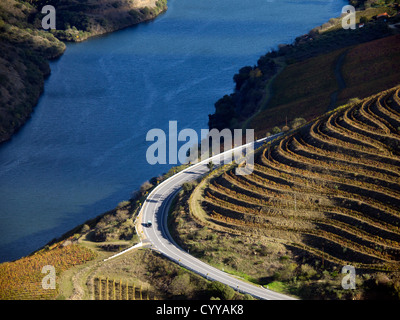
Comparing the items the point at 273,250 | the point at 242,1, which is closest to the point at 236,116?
the point at 273,250

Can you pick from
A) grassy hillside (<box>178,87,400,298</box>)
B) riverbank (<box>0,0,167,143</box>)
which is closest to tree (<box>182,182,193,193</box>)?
grassy hillside (<box>178,87,400,298</box>)

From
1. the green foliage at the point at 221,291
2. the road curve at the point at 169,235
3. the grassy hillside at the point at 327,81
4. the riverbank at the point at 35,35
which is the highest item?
the riverbank at the point at 35,35

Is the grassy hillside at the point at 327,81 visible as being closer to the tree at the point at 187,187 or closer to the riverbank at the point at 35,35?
the tree at the point at 187,187

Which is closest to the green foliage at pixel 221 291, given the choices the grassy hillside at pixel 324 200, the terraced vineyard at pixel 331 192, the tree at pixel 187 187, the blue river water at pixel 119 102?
the grassy hillside at pixel 324 200

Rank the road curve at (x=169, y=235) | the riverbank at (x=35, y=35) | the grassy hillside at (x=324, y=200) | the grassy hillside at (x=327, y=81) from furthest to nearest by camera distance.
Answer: the riverbank at (x=35, y=35) → the grassy hillside at (x=327, y=81) → the grassy hillside at (x=324, y=200) → the road curve at (x=169, y=235)

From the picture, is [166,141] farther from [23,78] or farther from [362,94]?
[23,78]

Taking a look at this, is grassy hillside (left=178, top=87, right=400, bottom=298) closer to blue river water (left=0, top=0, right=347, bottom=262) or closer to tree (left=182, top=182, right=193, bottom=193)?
tree (left=182, top=182, right=193, bottom=193)
